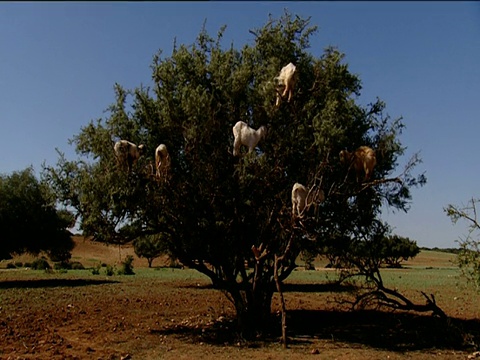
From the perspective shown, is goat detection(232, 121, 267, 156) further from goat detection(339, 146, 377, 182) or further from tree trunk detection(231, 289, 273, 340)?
tree trunk detection(231, 289, 273, 340)

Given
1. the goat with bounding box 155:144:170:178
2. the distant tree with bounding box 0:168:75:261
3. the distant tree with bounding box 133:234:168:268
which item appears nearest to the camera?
the goat with bounding box 155:144:170:178

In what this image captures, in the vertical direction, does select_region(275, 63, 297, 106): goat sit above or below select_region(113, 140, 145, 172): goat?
above

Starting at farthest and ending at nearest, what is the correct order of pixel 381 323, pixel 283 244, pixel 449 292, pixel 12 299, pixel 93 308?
pixel 449 292
pixel 12 299
pixel 93 308
pixel 381 323
pixel 283 244

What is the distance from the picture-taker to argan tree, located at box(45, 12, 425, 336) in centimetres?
1155

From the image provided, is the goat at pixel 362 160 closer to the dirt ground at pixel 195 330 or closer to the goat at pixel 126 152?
the dirt ground at pixel 195 330

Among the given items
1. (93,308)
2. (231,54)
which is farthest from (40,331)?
(231,54)

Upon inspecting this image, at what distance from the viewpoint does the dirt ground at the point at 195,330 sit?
10703 millimetres

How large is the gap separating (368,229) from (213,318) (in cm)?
579

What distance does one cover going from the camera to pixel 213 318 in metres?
15.1

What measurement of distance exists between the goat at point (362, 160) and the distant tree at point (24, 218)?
20635 mm

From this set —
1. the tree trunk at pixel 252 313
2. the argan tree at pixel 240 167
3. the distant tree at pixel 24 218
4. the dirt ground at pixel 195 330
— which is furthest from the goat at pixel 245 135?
the distant tree at pixel 24 218

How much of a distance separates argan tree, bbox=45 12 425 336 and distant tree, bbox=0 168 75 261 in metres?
16.4

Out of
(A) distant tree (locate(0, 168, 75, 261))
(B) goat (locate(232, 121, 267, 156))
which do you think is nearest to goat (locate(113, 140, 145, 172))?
(B) goat (locate(232, 121, 267, 156))

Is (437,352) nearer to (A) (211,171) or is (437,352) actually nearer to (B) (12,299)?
(A) (211,171)
